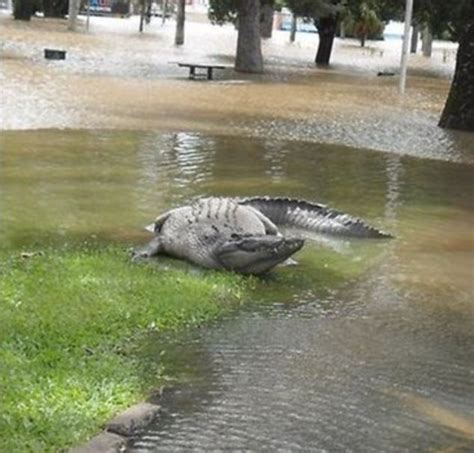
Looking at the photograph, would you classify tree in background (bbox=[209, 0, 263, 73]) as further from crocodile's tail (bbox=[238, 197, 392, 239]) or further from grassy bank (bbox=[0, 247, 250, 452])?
grassy bank (bbox=[0, 247, 250, 452])

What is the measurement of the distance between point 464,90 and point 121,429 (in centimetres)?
1500

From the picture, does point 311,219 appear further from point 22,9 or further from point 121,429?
point 22,9

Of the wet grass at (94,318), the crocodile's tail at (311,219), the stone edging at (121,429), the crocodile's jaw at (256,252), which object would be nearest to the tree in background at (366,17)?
the crocodile's tail at (311,219)

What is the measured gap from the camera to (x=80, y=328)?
634cm

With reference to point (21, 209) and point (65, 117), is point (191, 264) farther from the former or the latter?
point (65, 117)

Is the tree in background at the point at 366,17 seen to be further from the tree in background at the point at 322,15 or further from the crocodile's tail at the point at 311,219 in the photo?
the crocodile's tail at the point at 311,219

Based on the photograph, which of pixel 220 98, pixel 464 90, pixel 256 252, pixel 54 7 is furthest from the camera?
pixel 54 7

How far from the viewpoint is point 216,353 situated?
632cm

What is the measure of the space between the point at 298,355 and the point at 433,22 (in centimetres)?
2553

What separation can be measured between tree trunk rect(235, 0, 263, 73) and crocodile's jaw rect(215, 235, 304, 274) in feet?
72.9

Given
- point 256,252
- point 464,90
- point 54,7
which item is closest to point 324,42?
point 464,90

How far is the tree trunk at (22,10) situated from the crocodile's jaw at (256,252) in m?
43.8

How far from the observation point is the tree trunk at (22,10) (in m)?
49.9

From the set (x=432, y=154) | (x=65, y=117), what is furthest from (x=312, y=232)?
(x=65, y=117)
